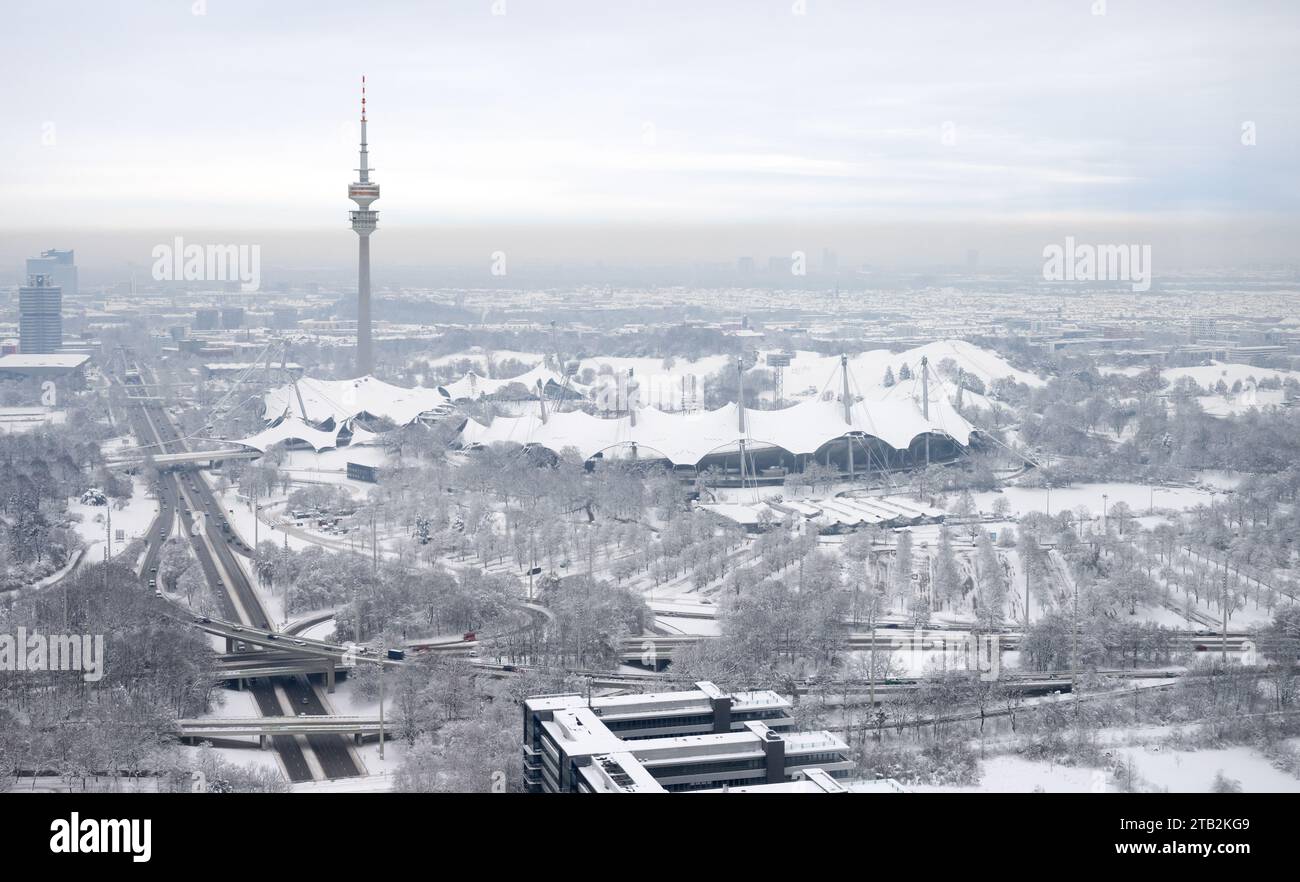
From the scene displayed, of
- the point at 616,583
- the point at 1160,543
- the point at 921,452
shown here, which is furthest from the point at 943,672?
the point at 921,452

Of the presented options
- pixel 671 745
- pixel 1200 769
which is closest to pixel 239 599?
pixel 671 745

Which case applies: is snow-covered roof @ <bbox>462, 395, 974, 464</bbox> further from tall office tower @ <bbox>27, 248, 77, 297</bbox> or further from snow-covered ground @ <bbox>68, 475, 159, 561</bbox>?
tall office tower @ <bbox>27, 248, 77, 297</bbox>

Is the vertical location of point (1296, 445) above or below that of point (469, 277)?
below

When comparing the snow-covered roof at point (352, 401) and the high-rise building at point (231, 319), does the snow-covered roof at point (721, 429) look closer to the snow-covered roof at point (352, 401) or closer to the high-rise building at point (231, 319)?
the snow-covered roof at point (352, 401)
